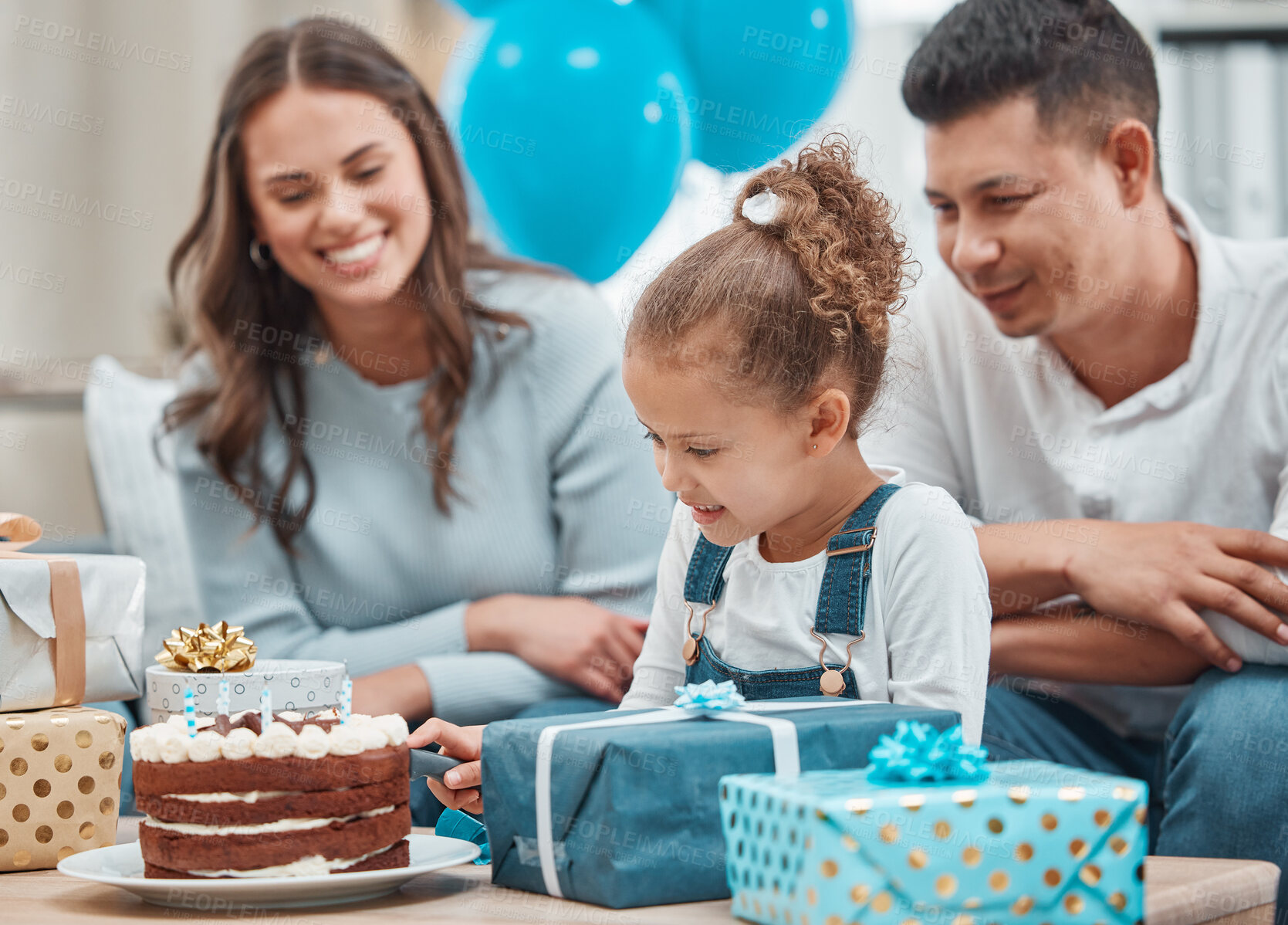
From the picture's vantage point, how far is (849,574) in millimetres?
942

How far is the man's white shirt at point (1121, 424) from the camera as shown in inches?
53.2

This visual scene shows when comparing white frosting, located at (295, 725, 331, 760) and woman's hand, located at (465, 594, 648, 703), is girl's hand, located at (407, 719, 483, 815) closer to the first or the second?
white frosting, located at (295, 725, 331, 760)

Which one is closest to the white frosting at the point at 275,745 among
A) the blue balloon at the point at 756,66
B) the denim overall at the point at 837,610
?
the denim overall at the point at 837,610

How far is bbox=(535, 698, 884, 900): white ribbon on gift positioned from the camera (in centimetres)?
73

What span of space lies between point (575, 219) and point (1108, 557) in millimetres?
1009

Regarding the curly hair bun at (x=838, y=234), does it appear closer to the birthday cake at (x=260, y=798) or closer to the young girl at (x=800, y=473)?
the young girl at (x=800, y=473)

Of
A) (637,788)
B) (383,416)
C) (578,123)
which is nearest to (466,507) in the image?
(383,416)

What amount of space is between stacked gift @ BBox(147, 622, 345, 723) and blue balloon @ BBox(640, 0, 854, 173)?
1.23 m

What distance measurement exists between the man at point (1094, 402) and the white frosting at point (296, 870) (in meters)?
0.69

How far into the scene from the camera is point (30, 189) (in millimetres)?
3217

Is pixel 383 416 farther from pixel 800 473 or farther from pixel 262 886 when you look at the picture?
pixel 262 886

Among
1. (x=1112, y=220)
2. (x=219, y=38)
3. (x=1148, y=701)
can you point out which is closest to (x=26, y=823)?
(x=1148, y=701)

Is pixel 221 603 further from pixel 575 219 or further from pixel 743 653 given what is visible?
pixel 743 653

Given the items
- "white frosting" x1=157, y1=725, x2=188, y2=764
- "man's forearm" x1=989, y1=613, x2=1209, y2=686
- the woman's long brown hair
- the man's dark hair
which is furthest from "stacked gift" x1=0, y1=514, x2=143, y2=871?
the man's dark hair
